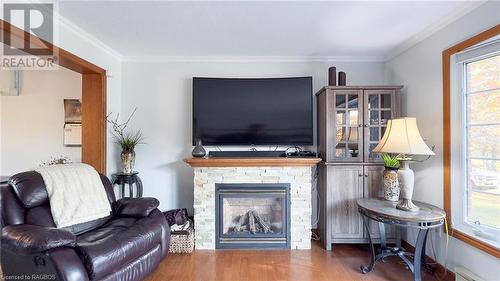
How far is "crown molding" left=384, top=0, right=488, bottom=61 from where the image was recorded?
6.12ft

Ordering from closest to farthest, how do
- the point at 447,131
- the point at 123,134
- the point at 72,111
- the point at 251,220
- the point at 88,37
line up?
Answer: the point at 447,131 < the point at 88,37 < the point at 251,220 < the point at 123,134 < the point at 72,111

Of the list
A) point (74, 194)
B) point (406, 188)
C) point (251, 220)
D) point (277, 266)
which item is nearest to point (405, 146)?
point (406, 188)

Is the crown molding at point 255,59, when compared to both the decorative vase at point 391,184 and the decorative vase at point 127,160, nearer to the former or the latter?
the decorative vase at point 127,160

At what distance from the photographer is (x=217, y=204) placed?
8.67 feet

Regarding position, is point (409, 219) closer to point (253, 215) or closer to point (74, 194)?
point (253, 215)

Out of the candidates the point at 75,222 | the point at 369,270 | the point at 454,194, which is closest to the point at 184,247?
the point at 75,222

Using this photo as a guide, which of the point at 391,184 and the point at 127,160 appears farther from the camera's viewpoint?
the point at 127,160

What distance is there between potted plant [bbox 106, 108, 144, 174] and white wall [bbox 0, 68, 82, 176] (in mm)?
852

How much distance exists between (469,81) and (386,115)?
0.77 metres

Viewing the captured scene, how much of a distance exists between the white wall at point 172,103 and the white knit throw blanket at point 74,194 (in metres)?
0.88

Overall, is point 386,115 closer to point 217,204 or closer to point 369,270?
point 369,270

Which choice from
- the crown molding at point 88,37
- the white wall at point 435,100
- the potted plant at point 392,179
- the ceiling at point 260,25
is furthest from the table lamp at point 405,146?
the crown molding at point 88,37

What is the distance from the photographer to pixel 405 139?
1.96 meters

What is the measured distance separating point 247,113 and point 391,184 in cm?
169
